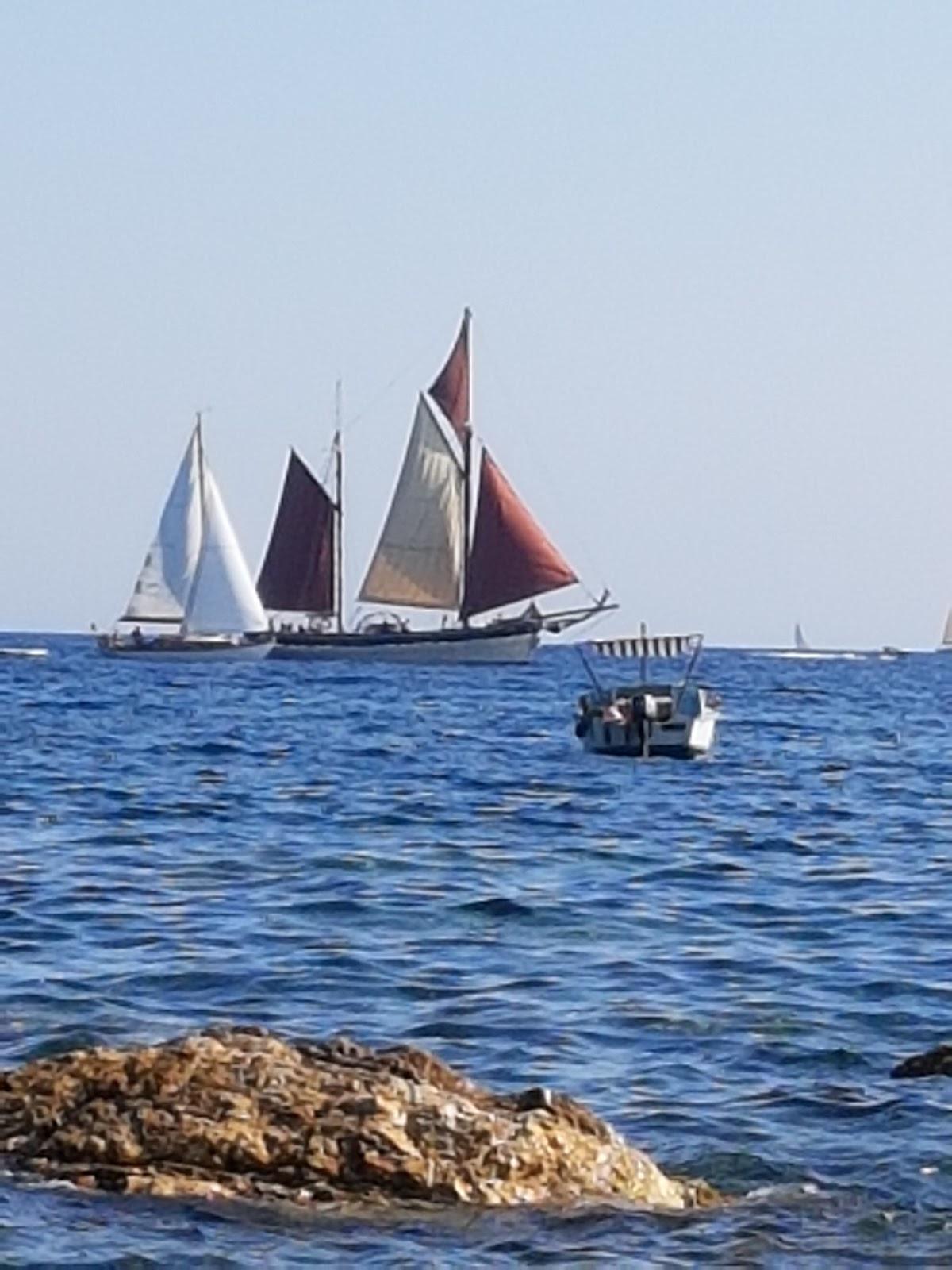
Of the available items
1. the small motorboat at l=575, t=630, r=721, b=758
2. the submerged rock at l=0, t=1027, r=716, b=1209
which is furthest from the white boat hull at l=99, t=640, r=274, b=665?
the submerged rock at l=0, t=1027, r=716, b=1209

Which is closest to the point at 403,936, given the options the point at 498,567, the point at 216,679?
the point at 216,679

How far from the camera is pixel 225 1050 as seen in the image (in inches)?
431

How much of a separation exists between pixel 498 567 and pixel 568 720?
37.0m

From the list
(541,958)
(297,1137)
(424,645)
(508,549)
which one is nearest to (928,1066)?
(541,958)

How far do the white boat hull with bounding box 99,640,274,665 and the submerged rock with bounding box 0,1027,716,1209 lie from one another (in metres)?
96.3

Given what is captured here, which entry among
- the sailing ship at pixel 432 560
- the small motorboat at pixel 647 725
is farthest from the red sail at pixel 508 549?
the small motorboat at pixel 647 725

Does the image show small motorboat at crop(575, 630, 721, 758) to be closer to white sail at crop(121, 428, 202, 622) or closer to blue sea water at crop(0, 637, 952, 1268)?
blue sea water at crop(0, 637, 952, 1268)

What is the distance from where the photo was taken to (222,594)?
106m

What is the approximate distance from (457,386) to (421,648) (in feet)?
34.5

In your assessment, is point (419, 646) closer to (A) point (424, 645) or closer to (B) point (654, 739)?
(A) point (424, 645)

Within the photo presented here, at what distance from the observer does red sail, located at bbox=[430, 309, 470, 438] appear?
104625mm

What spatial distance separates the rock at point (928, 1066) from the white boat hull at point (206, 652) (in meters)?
93.4

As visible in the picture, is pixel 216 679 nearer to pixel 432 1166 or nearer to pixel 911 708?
pixel 911 708

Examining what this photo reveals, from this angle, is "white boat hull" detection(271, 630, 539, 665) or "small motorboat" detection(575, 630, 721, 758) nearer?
"small motorboat" detection(575, 630, 721, 758)
